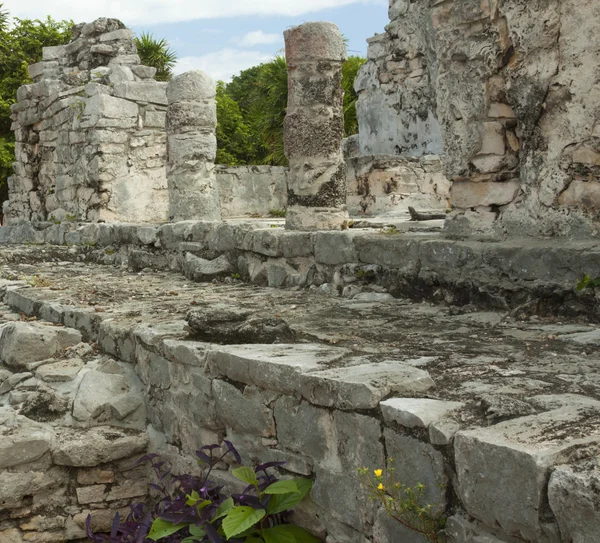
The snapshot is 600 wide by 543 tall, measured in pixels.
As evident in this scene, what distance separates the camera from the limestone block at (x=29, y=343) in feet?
15.6

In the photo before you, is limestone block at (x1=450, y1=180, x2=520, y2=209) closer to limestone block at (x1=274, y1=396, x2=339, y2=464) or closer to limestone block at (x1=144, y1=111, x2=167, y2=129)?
limestone block at (x1=274, y1=396, x2=339, y2=464)

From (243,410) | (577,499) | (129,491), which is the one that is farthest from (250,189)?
(577,499)

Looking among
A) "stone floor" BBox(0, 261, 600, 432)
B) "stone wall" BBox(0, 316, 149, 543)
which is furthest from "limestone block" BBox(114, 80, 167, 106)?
"stone wall" BBox(0, 316, 149, 543)

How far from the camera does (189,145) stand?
989cm

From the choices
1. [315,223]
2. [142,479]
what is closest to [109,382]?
[142,479]

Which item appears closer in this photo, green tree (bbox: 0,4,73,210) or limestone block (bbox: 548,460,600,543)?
limestone block (bbox: 548,460,600,543)

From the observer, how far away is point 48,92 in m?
11.6

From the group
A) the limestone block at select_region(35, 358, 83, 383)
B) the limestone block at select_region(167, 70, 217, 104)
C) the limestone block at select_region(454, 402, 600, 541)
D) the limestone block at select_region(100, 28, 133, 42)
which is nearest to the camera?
the limestone block at select_region(454, 402, 600, 541)

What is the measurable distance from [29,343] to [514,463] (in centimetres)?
331

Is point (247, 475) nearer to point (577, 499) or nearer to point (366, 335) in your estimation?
point (366, 335)

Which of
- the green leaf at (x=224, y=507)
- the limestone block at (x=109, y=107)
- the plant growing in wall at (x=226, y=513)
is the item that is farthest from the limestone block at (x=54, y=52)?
the green leaf at (x=224, y=507)

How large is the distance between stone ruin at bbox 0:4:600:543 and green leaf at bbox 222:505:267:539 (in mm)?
241

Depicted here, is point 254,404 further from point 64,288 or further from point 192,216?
point 192,216

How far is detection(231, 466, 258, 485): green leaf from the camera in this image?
3.22 metres
